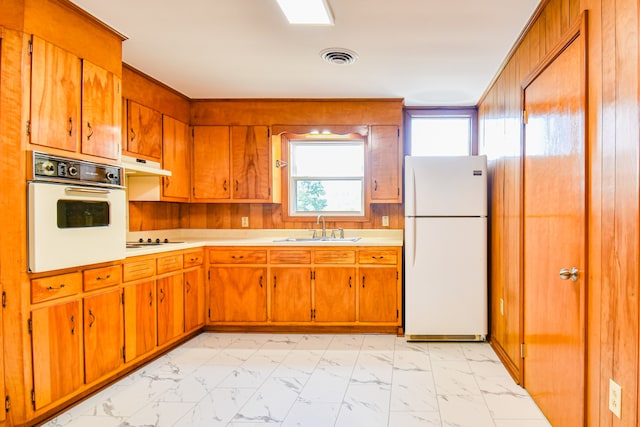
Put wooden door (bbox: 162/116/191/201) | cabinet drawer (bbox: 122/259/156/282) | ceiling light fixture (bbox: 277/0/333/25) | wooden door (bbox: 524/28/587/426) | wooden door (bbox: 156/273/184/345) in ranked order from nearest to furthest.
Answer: wooden door (bbox: 524/28/587/426), ceiling light fixture (bbox: 277/0/333/25), cabinet drawer (bbox: 122/259/156/282), wooden door (bbox: 156/273/184/345), wooden door (bbox: 162/116/191/201)

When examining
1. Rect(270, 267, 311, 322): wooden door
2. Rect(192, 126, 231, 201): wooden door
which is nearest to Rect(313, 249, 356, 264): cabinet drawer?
Rect(270, 267, 311, 322): wooden door

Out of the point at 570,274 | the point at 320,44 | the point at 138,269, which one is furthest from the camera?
the point at 138,269

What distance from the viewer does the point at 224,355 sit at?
119 inches

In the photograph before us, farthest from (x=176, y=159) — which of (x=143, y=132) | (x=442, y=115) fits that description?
(x=442, y=115)

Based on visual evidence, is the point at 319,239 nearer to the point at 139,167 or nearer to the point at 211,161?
the point at 211,161

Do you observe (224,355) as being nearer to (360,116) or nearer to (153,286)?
(153,286)

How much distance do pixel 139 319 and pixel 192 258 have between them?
80cm

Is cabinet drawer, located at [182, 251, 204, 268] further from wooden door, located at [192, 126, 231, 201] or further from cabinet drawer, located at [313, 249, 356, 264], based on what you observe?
cabinet drawer, located at [313, 249, 356, 264]

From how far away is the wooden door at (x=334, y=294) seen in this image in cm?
350

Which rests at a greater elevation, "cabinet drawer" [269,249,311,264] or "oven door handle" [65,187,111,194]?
"oven door handle" [65,187,111,194]

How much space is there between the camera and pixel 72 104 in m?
2.15

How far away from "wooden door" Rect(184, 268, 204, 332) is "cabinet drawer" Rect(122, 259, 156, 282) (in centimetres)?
48

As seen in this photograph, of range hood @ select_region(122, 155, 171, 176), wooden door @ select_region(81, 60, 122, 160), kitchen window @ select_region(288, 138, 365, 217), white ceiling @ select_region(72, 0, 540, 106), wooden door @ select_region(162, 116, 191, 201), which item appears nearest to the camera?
white ceiling @ select_region(72, 0, 540, 106)

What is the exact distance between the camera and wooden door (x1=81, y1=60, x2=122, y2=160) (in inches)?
88.4
